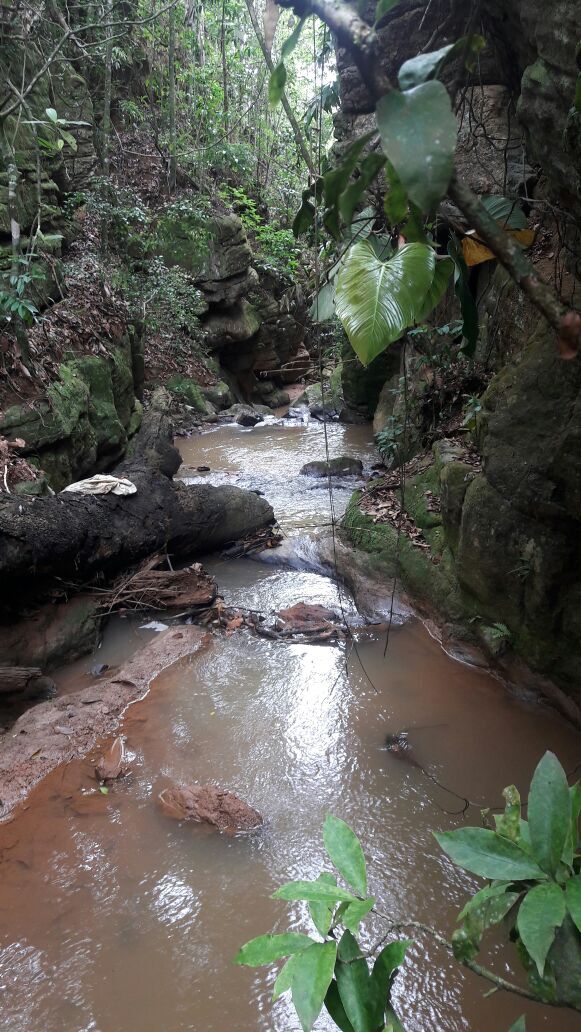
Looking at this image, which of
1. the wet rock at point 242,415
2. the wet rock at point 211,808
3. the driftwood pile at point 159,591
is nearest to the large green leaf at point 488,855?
the wet rock at point 211,808

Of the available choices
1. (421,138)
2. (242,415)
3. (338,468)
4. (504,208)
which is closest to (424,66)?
(421,138)

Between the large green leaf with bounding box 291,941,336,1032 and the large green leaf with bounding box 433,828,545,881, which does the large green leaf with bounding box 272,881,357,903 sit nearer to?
the large green leaf with bounding box 291,941,336,1032

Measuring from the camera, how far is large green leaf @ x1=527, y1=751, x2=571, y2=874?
92 centimetres

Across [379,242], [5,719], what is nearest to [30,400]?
[5,719]

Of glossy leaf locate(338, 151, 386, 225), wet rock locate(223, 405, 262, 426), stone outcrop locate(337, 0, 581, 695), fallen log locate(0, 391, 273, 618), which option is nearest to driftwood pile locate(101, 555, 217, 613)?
fallen log locate(0, 391, 273, 618)

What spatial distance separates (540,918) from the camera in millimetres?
846

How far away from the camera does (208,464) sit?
9.09m

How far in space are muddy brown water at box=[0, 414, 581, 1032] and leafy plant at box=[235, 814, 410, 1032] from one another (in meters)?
1.07

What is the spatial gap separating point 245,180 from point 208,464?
12010 millimetres

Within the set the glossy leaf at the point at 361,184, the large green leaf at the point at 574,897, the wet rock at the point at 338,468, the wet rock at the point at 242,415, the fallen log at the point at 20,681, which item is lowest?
the fallen log at the point at 20,681

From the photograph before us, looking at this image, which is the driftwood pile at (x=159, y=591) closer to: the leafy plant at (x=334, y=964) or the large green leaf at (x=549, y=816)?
the leafy plant at (x=334, y=964)

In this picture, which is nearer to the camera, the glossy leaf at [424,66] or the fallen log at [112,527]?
the glossy leaf at [424,66]

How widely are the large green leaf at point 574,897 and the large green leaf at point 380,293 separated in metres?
1.23

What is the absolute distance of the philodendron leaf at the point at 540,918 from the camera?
0.81 metres
